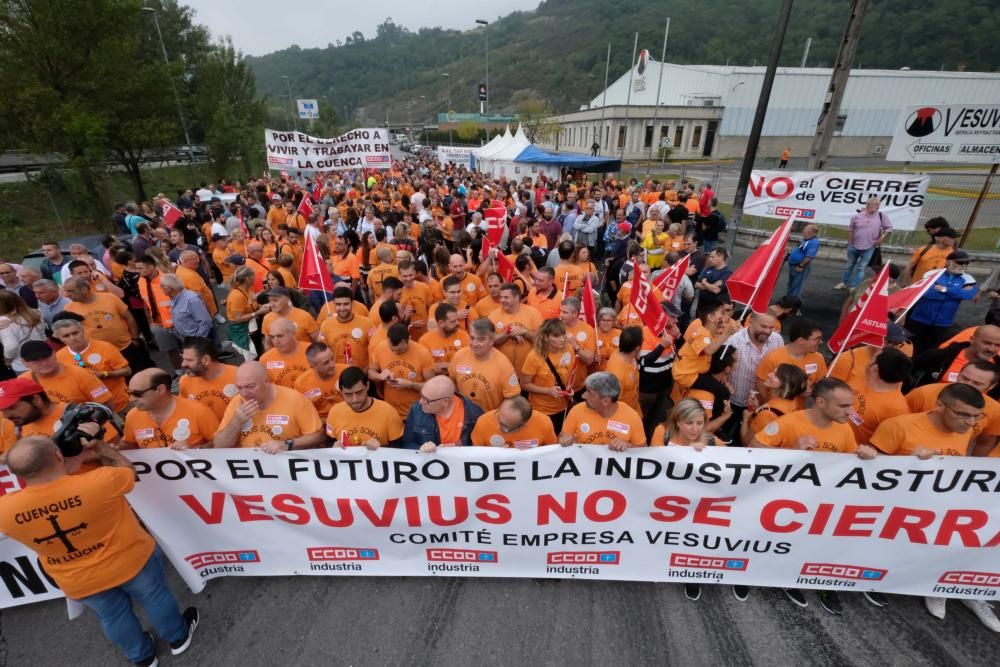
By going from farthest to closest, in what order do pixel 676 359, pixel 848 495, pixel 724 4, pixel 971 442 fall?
pixel 724 4 → pixel 676 359 → pixel 971 442 → pixel 848 495

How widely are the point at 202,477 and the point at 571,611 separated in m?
3.03

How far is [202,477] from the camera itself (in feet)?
11.4

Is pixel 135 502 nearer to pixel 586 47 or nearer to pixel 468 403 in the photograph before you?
pixel 468 403

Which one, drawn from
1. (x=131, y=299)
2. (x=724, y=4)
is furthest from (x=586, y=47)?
(x=131, y=299)

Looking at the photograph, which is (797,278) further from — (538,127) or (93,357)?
(538,127)

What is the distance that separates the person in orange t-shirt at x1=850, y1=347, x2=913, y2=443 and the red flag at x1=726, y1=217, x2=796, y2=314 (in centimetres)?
117

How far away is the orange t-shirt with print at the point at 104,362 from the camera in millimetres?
4543

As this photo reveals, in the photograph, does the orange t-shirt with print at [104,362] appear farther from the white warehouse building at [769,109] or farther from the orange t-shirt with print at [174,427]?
the white warehouse building at [769,109]

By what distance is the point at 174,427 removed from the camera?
357 centimetres

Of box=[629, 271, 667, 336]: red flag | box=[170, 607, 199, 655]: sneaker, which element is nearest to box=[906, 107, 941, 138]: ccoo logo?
box=[629, 271, 667, 336]: red flag

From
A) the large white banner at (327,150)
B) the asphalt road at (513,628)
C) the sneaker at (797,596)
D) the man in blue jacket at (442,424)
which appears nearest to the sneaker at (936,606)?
the asphalt road at (513,628)

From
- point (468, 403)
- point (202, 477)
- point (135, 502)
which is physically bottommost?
point (135, 502)

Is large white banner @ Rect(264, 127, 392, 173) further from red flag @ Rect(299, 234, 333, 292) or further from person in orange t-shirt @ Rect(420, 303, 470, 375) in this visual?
person in orange t-shirt @ Rect(420, 303, 470, 375)

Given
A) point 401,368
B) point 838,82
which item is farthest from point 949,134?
point 401,368
